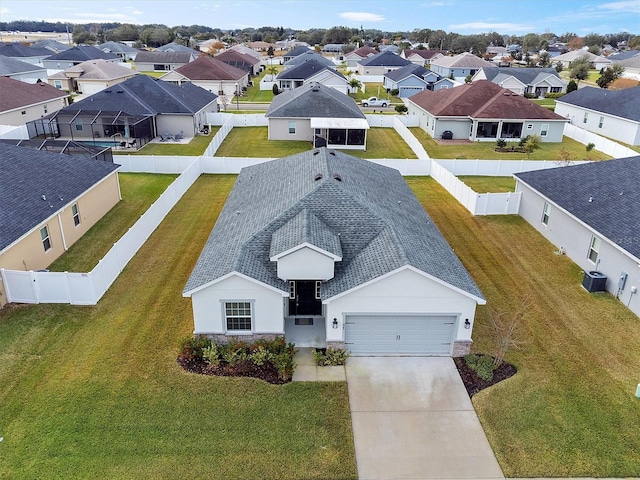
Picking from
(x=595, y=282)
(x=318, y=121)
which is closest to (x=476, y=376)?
(x=595, y=282)

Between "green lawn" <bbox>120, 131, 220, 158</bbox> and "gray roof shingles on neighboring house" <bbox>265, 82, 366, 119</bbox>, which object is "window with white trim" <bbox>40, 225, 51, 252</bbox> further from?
"gray roof shingles on neighboring house" <bbox>265, 82, 366, 119</bbox>

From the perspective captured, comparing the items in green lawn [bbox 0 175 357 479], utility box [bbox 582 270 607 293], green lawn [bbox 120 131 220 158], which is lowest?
green lawn [bbox 0 175 357 479]

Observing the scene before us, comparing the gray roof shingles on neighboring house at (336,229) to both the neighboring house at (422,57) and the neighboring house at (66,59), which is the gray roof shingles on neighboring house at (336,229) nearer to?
the neighboring house at (66,59)

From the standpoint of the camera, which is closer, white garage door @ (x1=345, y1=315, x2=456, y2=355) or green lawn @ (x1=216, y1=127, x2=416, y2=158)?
white garage door @ (x1=345, y1=315, x2=456, y2=355)

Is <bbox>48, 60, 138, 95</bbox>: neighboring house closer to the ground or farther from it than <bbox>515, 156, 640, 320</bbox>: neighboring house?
farther from it

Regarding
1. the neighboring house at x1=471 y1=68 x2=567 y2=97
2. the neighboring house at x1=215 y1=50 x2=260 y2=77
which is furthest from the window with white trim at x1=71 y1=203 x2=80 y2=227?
the neighboring house at x1=215 y1=50 x2=260 y2=77

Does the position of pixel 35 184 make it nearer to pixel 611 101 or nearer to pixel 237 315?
pixel 237 315

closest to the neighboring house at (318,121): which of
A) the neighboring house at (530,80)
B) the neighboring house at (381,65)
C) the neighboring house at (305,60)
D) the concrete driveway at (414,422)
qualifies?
the concrete driveway at (414,422)
